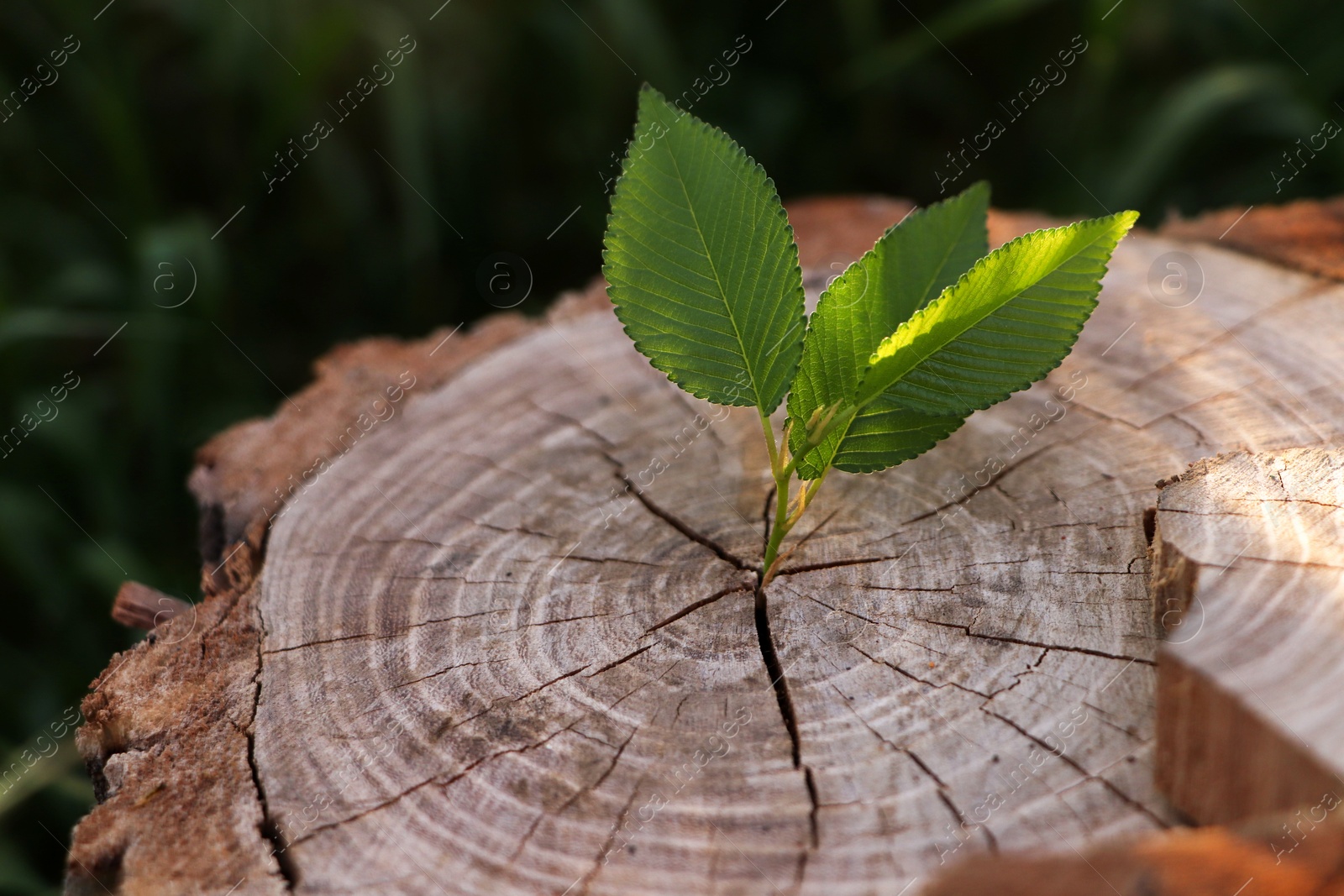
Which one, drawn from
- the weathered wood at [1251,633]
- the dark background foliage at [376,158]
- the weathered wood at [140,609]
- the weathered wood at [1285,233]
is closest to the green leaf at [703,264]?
the weathered wood at [1251,633]

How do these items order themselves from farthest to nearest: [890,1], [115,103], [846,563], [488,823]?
[890,1], [115,103], [846,563], [488,823]

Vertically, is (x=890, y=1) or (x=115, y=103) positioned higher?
(x=890, y=1)

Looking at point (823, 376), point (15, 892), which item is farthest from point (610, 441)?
point (15, 892)

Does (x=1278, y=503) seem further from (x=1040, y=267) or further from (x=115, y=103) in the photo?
(x=115, y=103)

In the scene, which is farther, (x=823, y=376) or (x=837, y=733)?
(x=823, y=376)

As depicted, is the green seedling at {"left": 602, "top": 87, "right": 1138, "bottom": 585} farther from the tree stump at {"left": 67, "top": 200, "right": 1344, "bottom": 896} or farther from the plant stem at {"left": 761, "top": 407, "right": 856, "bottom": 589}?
the tree stump at {"left": 67, "top": 200, "right": 1344, "bottom": 896}

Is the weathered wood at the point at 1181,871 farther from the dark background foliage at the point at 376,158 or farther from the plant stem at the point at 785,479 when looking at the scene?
the dark background foliage at the point at 376,158
